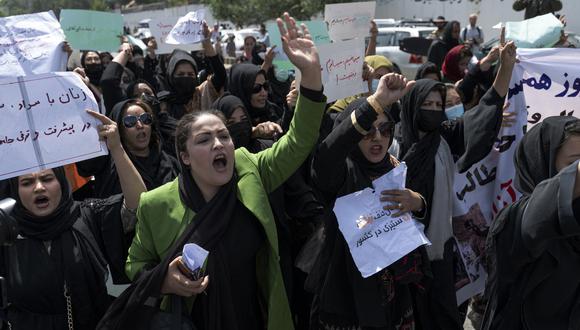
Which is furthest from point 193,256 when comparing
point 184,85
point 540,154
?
point 184,85

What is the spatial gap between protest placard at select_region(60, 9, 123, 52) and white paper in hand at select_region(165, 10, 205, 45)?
82 cm

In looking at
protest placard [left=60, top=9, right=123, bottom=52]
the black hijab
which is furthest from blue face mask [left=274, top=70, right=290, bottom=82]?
the black hijab

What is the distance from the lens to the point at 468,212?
368 cm

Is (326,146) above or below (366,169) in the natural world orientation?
above

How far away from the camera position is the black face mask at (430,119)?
10.7 feet

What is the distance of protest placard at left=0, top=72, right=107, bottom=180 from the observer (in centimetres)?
260

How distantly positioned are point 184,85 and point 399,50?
11.3 metres

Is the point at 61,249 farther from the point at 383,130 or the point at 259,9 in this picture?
the point at 259,9

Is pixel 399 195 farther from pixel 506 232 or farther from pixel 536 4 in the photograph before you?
pixel 536 4

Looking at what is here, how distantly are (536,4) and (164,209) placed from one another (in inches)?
256

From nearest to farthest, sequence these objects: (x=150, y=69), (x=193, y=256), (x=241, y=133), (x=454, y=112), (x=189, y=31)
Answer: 1. (x=193, y=256)
2. (x=241, y=133)
3. (x=454, y=112)
4. (x=189, y=31)
5. (x=150, y=69)

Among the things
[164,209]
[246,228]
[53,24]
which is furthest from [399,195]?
[53,24]

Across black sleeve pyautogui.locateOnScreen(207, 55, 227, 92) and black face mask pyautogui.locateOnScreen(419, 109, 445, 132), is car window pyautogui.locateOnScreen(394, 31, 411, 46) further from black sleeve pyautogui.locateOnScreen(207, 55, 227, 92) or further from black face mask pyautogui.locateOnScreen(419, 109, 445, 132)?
black face mask pyautogui.locateOnScreen(419, 109, 445, 132)

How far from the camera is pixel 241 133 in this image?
361 centimetres
